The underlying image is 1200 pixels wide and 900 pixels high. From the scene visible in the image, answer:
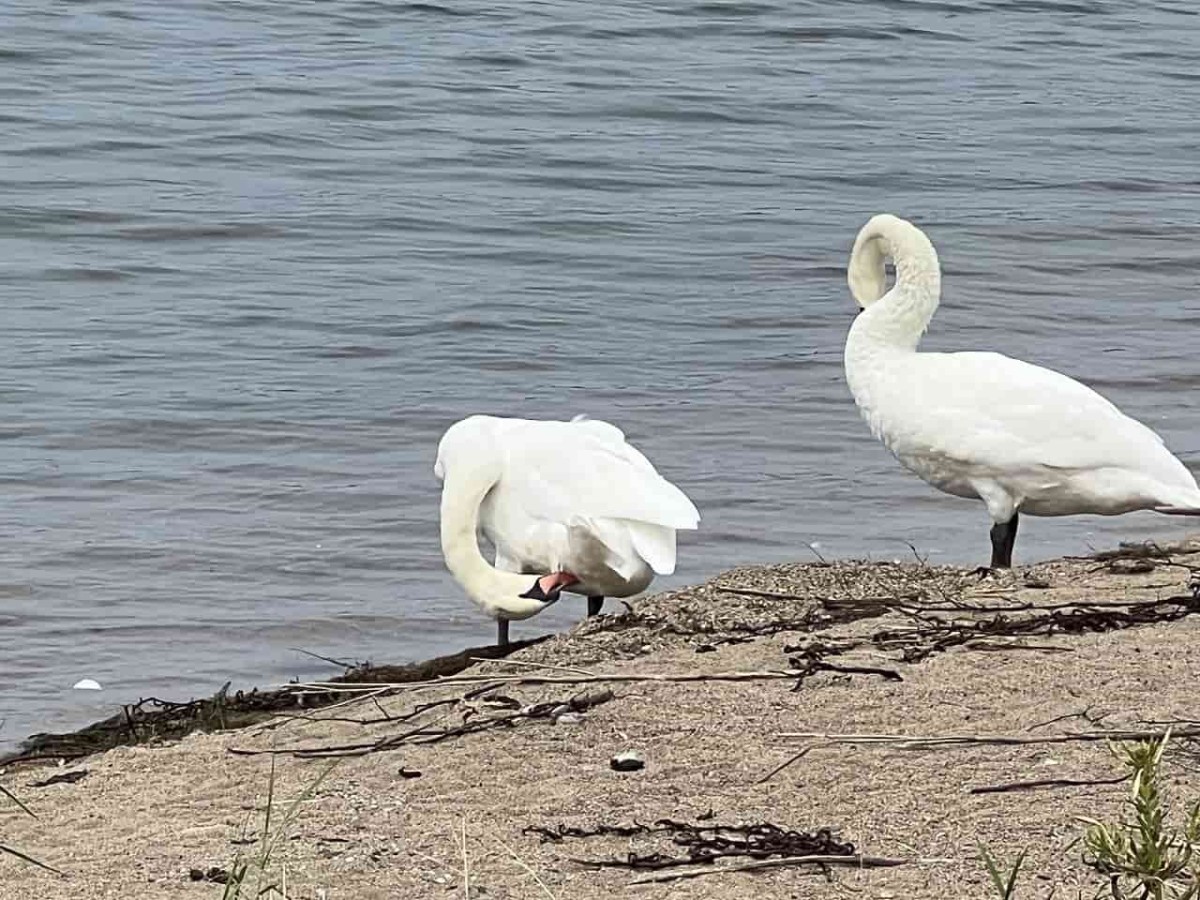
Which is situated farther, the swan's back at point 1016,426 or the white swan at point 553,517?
the swan's back at point 1016,426

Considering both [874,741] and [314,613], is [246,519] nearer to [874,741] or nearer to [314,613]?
[314,613]

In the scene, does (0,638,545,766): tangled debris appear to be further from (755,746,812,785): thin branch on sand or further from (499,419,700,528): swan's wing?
(755,746,812,785): thin branch on sand

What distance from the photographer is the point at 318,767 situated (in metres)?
4.42

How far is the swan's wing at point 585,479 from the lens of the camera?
641 cm

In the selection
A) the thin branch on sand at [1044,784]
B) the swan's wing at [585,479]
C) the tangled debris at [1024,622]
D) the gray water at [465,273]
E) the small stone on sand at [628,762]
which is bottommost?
the gray water at [465,273]

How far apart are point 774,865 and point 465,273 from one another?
31.8 feet

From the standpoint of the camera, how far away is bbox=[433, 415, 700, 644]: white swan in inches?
253

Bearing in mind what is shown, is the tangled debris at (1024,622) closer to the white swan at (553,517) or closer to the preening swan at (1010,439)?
the white swan at (553,517)

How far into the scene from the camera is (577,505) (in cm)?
654

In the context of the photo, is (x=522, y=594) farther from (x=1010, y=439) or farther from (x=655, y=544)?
(x=1010, y=439)

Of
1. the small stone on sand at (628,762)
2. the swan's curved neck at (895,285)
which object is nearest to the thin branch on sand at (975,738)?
the small stone on sand at (628,762)

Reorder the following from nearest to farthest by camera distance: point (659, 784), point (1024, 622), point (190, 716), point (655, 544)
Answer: point (659, 784) → point (1024, 622) → point (190, 716) → point (655, 544)

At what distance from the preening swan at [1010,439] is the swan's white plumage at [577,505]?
0.83 m

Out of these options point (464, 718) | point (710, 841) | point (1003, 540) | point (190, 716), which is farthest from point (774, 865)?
point (1003, 540)
